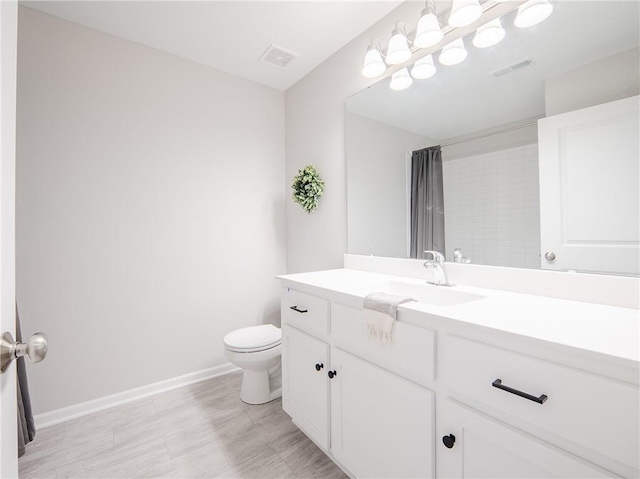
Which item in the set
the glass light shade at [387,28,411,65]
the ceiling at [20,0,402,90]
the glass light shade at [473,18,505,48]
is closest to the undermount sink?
the glass light shade at [473,18,505,48]

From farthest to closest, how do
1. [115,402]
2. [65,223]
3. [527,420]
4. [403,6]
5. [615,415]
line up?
1. [115,402]
2. [65,223]
3. [403,6]
4. [527,420]
5. [615,415]

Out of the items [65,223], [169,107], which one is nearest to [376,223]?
[169,107]

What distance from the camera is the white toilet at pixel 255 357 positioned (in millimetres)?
1930

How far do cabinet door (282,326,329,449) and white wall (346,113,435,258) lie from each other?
735 millimetres

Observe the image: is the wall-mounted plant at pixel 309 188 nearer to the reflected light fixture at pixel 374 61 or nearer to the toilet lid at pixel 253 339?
the reflected light fixture at pixel 374 61

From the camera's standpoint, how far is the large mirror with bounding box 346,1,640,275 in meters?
1.07

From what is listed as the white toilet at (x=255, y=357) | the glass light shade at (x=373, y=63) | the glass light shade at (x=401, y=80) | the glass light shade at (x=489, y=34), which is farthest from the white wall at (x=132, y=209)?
the glass light shade at (x=489, y=34)

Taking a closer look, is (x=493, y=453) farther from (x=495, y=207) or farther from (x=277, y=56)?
(x=277, y=56)

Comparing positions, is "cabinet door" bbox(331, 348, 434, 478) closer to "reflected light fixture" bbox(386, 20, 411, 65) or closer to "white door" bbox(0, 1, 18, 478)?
"white door" bbox(0, 1, 18, 478)

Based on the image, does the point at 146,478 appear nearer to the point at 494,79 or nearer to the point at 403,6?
the point at 494,79

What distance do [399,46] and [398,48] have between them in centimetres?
1

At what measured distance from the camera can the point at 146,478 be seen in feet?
4.68

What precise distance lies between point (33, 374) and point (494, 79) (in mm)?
2925

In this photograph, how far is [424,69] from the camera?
64.9 inches
